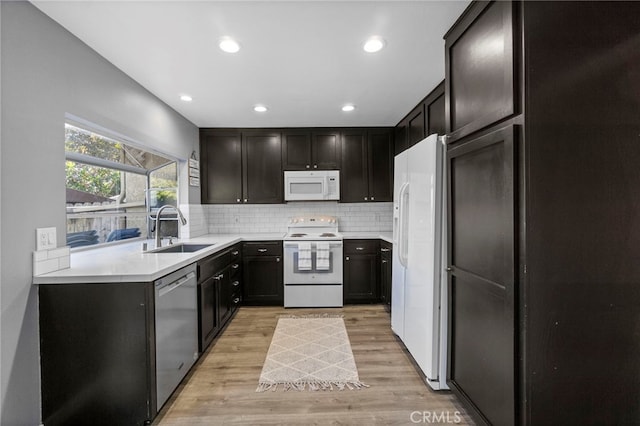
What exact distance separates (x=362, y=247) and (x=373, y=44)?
2421mm

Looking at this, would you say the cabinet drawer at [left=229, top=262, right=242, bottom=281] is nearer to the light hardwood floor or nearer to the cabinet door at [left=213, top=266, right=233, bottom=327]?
the cabinet door at [left=213, top=266, right=233, bottom=327]

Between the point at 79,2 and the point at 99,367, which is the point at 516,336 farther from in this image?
the point at 79,2

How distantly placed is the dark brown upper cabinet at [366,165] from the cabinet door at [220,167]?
149 centimetres

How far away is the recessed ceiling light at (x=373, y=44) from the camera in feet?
6.32

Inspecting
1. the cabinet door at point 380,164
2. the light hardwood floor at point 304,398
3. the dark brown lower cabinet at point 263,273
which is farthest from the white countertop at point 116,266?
the cabinet door at point 380,164

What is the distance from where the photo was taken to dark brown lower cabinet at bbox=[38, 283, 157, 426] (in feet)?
5.39

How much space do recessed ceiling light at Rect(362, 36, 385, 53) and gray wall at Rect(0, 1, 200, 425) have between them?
191cm

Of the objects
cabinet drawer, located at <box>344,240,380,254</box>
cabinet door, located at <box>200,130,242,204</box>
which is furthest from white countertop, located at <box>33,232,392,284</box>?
cabinet drawer, located at <box>344,240,380,254</box>

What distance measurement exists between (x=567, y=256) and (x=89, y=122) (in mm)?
2869

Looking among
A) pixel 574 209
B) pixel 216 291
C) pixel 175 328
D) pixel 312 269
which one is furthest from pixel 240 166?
pixel 574 209

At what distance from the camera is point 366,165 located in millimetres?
4125

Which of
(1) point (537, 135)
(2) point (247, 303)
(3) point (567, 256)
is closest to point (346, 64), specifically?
(1) point (537, 135)

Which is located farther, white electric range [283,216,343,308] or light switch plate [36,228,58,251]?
white electric range [283,216,343,308]

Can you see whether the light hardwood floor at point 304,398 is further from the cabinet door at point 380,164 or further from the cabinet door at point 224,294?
the cabinet door at point 380,164
